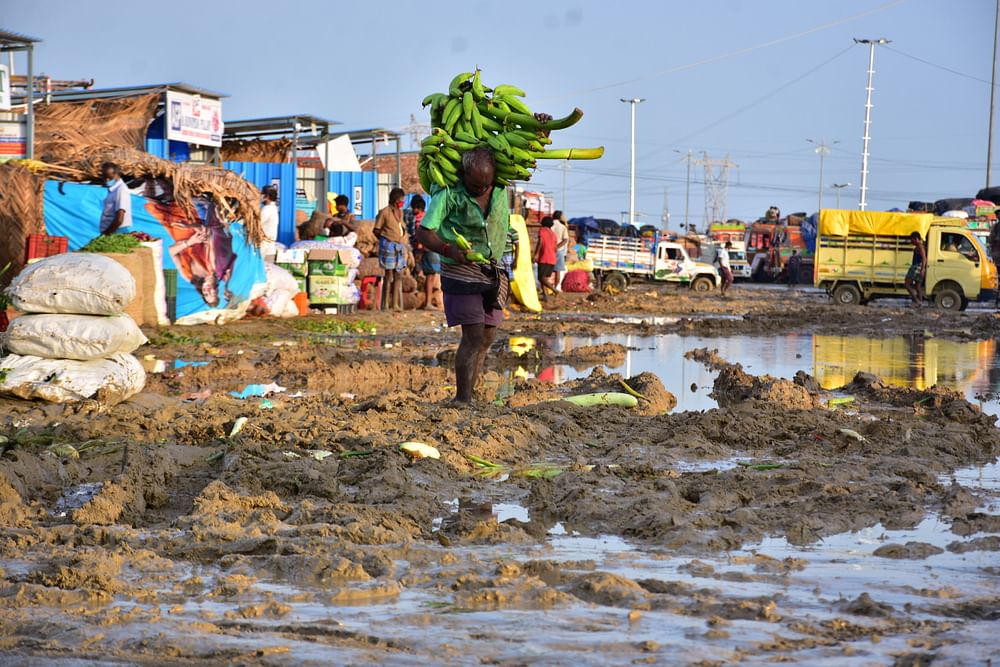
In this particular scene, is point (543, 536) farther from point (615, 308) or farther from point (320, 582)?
point (615, 308)

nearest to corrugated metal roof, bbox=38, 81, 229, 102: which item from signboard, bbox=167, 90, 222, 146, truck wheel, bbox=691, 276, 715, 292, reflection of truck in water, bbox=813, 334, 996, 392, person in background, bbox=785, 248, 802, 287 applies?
signboard, bbox=167, 90, 222, 146

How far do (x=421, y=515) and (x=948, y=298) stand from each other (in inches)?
1040

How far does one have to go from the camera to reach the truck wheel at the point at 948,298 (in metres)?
28.4

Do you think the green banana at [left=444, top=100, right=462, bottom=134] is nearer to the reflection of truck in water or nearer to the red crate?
the reflection of truck in water

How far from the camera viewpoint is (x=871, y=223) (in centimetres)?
2997

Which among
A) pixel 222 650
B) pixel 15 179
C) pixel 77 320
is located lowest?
pixel 222 650

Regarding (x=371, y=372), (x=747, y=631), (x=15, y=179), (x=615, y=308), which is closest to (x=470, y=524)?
(x=747, y=631)

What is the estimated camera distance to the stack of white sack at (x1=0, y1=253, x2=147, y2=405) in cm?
834

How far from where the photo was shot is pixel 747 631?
336cm

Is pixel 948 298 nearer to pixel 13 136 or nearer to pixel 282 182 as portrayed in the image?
pixel 282 182

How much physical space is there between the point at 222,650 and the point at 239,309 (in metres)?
13.0

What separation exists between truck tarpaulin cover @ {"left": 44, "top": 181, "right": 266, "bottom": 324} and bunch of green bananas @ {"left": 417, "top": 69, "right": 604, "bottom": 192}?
7208 mm

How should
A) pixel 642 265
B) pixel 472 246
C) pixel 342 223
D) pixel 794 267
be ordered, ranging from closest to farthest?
pixel 472 246 < pixel 342 223 < pixel 642 265 < pixel 794 267

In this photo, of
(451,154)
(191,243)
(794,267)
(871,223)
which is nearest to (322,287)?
(191,243)
